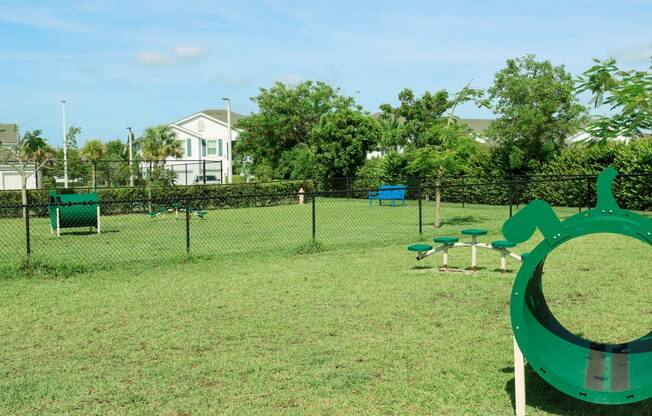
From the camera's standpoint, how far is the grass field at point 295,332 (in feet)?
16.2

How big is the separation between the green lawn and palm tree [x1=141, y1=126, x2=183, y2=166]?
29.2 meters

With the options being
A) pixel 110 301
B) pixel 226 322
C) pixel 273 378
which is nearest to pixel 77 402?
pixel 273 378

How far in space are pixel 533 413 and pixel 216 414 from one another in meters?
2.21

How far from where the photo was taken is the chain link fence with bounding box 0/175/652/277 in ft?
42.2

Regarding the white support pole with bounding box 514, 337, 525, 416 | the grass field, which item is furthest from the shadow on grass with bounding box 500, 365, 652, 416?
the white support pole with bounding box 514, 337, 525, 416

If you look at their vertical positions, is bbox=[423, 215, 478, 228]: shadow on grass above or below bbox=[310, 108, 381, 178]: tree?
below

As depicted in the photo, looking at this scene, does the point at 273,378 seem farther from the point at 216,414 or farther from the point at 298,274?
the point at 298,274

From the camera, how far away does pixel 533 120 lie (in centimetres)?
2889

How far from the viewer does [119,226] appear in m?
21.1

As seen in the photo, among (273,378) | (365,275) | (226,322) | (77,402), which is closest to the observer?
(77,402)

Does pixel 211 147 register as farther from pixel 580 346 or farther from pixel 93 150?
pixel 580 346

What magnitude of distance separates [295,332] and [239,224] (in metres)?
14.2

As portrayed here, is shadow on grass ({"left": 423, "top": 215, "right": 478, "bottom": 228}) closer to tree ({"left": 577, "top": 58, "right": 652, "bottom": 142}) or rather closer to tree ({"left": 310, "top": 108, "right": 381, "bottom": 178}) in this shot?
tree ({"left": 577, "top": 58, "right": 652, "bottom": 142})

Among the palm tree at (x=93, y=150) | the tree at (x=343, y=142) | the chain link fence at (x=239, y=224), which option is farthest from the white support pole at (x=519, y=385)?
the palm tree at (x=93, y=150)
